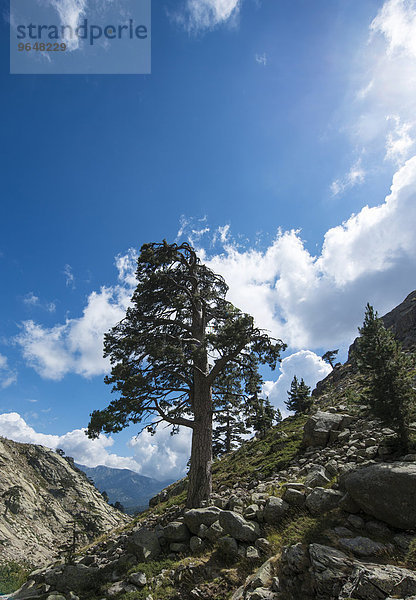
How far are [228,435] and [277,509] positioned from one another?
3107cm

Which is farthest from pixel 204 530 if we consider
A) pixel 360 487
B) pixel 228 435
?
pixel 228 435

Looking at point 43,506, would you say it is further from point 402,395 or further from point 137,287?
point 402,395

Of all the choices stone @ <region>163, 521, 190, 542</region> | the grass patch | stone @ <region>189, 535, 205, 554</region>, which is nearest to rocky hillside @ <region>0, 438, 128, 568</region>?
stone @ <region>163, 521, 190, 542</region>

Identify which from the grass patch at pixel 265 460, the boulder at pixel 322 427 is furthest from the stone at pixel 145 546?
the boulder at pixel 322 427

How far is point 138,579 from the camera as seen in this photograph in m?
6.71

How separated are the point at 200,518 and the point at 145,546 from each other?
1.76 m

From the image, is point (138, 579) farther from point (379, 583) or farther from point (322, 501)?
point (379, 583)

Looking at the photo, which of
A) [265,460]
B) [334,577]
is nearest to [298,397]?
[265,460]

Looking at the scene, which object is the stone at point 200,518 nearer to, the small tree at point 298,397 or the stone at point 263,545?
the stone at point 263,545

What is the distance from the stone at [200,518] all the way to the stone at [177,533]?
169 millimetres

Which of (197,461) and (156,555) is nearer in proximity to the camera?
(156,555)

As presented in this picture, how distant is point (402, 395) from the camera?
337 inches

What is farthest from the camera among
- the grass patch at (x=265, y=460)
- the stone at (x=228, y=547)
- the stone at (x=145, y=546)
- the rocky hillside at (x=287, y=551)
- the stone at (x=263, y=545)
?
the grass patch at (x=265, y=460)

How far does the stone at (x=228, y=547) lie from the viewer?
6.74 m
